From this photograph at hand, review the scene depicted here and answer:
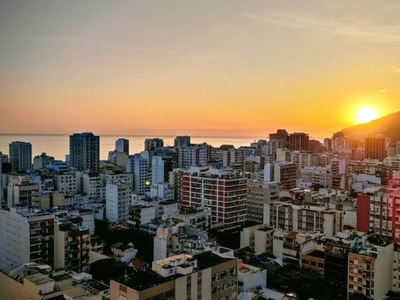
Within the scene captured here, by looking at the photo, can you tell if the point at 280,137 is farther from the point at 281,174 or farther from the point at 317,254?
the point at 317,254

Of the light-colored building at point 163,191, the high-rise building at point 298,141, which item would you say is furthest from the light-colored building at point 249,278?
the high-rise building at point 298,141

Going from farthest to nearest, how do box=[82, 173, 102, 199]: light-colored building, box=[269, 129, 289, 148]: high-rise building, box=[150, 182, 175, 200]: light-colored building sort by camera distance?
box=[269, 129, 289, 148]: high-rise building, box=[82, 173, 102, 199]: light-colored building, box=[150, 182, 175, 200]: light-colored building

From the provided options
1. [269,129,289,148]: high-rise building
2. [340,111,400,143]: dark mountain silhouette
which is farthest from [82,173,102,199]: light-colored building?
[340,111,400,143]: dark mountain silhouette

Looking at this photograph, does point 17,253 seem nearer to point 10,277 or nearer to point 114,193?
point 10,277

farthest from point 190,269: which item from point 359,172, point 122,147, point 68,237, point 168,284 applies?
point 122,147

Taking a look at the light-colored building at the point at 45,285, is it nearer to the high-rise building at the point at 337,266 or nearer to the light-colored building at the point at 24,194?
the high-rise building at the point at 337,266

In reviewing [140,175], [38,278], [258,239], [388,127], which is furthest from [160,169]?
[388,127]

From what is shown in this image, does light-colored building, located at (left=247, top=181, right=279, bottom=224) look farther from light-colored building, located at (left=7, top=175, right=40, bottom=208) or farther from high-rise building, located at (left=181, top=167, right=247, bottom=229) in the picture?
light-colored building, located at (left=7, top=175, right=40, bottom=208)
